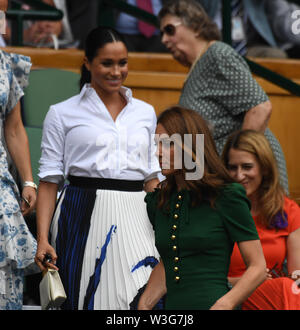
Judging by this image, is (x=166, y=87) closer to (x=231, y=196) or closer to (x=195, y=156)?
(x=195, y=156)

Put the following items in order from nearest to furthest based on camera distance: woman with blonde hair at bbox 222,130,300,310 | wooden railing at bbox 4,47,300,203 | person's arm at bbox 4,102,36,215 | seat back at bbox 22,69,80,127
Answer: person's arm at bbox 4,102,36,215 < woman with blonde hair at bbox 222,130,300,310 < seat back at bbox 22,69,80,127 < wooden railing at bbox 4,47,300,203

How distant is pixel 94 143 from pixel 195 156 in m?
0.79

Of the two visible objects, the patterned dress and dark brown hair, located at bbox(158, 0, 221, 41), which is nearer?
the patterned dress

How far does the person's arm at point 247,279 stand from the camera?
2703 millimetres

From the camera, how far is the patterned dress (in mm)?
4363

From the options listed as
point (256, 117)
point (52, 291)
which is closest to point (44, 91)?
point (256, 117)

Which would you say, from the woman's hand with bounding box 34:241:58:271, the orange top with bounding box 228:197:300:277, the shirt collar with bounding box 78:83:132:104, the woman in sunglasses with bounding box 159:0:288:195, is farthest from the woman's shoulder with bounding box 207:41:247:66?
the woman's hand with bounding box 34:241:58:271

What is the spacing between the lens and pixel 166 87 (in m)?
5.81

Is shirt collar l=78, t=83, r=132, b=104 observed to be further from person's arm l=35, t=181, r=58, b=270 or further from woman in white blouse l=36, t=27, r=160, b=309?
person's arm l=35, t=181, r=58, b=270

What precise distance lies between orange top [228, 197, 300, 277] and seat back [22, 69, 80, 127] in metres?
1.82

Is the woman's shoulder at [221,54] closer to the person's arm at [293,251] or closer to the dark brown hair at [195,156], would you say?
the person's arm at [293,251]
